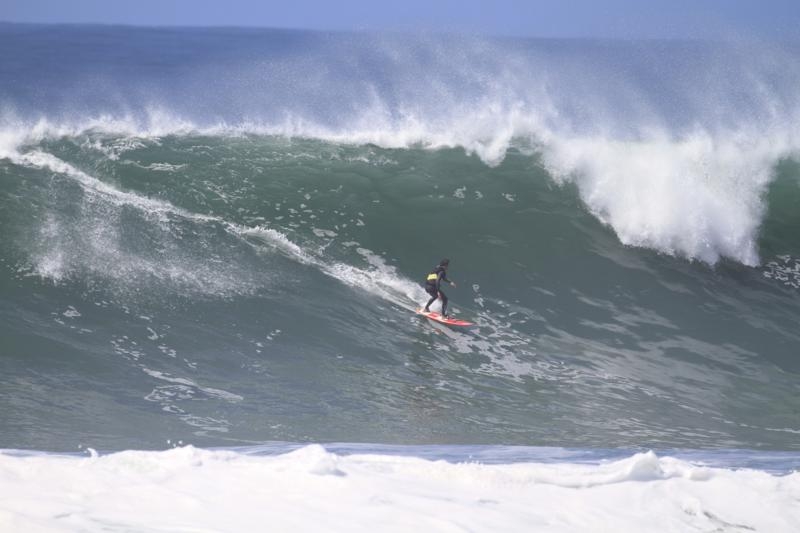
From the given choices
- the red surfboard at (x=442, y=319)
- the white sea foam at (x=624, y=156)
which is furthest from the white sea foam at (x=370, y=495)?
the white sea foam at (x=624, y=156)

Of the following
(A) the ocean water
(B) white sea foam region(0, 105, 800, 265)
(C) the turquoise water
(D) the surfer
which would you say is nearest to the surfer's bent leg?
(D) the surfer

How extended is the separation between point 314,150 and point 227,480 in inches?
517

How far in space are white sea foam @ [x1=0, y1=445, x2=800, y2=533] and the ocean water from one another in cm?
2

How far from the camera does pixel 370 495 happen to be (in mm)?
5098

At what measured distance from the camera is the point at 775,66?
25.7m

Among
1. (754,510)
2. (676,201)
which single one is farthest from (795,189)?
(754,510)

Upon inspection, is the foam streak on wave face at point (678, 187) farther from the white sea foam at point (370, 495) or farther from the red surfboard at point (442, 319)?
the white sea foam at point (370, 495)

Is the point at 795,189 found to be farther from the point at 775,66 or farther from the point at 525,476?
the point at 525,476

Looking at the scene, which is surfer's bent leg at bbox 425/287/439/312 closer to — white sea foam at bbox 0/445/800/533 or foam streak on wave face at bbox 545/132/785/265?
foam streak on wave face at bbox 545/132/785/265

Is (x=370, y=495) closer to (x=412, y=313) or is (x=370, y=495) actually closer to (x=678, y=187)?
(x=412, y=313)

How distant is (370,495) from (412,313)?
7762 millimetres

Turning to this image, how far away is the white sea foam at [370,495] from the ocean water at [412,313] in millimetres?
21

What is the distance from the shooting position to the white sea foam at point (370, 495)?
15.2ft

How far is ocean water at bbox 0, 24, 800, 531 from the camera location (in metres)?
5.40
